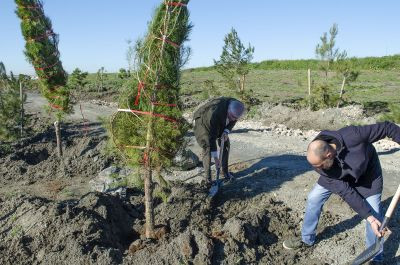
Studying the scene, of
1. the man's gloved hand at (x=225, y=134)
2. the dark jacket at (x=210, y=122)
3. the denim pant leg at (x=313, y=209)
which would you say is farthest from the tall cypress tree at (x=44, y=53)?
the denim pant leg at (x=313, y=209)

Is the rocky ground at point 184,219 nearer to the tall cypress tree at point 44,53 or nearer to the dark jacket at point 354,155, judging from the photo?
the dark jacket at point 354,155

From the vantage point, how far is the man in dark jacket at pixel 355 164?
13.7 feet

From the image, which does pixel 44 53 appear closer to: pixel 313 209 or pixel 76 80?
pixel 76 80

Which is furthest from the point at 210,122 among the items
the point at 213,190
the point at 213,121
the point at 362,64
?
the point at 362,64

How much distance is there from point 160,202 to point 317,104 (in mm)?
10993

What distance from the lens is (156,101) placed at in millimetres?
5012

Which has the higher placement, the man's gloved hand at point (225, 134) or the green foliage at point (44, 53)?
the green foliage at point (44, 53)

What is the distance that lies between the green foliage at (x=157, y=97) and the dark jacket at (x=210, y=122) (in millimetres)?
1303

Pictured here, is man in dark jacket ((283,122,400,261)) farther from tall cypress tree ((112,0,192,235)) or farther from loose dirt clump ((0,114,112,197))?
loose dirt clump ((0,114,112,197))

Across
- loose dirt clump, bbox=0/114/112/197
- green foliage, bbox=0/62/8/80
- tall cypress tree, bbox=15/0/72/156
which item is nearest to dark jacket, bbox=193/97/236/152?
loose dirt clump, bbox=0/114/112/197

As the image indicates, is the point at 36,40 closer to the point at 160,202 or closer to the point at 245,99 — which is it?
the point at 160,202

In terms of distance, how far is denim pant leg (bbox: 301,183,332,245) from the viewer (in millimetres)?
4910

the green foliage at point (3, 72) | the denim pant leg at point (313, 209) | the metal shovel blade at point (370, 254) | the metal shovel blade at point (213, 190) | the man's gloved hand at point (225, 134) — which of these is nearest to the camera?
the metal shovel blade at point (370, 254)

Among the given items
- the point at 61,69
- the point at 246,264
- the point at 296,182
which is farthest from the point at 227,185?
the point at 61,69
